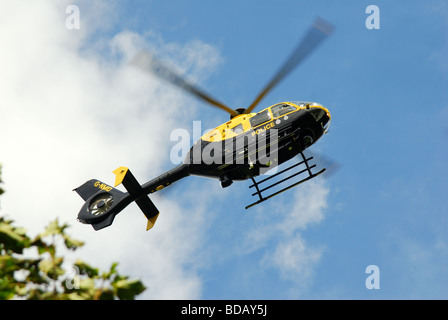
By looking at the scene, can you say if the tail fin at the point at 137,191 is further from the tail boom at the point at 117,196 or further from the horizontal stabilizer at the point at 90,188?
the horizontal stabilizer at the point at 90,188

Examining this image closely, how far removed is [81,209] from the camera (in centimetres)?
2639

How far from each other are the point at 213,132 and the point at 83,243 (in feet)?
52.7

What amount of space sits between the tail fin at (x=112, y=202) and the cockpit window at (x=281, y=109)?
751cm

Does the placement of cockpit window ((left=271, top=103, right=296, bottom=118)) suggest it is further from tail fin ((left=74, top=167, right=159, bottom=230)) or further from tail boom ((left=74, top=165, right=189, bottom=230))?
tail fin ((left=74, top=167, right=159, bottom=230))

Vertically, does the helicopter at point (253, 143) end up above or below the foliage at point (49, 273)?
above

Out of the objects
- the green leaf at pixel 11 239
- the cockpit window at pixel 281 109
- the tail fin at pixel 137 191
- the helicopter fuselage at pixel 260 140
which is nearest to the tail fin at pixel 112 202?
the tail fin at pixel 137 191

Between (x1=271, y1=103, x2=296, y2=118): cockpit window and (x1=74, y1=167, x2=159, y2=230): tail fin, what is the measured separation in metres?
7.51

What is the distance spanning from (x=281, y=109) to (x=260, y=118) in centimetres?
101

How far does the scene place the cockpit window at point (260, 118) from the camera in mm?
22250

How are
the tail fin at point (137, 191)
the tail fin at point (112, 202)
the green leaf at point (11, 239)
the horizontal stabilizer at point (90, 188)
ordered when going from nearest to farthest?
1. the green leaf at point (11, 239)
2. the tail fin at point (137, 191)
3. the tail fin at point (112, 202)
4. the horizontal stabilizer at point (90, 188)

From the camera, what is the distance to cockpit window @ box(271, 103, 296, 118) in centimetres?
2220
